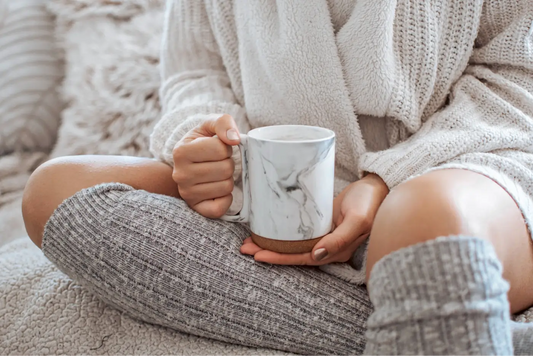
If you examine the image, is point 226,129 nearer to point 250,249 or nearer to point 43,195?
point 250,249

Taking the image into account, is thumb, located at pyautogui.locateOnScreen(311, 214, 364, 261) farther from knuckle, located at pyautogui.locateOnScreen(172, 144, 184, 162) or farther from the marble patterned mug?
knuckle, located at pyautogui.locateOnScreen(172, 144, 184, 162)

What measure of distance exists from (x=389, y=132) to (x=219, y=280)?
35 cm

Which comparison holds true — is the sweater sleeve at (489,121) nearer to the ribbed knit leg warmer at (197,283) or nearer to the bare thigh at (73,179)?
the ribbed knit leg warmer at (197,283)

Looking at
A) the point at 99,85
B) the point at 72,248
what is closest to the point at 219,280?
the point at 72,248

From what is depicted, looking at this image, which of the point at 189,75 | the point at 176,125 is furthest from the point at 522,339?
the point at 189,75

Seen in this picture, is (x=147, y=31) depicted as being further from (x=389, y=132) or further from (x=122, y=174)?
(x=389, y=132)

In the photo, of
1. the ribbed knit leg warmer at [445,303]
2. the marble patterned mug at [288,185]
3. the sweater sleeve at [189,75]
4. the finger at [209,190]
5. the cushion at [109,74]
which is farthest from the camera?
the cushion at [109,74]

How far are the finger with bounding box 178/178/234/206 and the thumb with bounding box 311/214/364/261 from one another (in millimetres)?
139

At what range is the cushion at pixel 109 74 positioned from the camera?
3.20 ft

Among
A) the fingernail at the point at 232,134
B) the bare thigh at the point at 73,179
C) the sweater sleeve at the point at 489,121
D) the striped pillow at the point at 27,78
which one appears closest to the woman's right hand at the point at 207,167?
the fingernail at the point at 232,134

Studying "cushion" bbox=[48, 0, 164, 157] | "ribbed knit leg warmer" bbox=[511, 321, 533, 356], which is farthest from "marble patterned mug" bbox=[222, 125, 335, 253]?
"cushion" bbox=[48, 0, 164, 157]

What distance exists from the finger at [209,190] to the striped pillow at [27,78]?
612mm

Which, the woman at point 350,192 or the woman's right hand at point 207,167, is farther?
the woman's right hand at point 207,167

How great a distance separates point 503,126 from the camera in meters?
0.59
